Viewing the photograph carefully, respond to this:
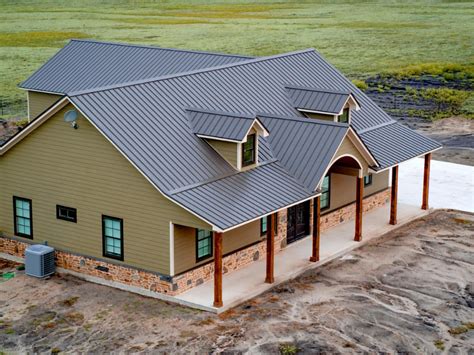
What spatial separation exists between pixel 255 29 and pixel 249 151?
69.0m

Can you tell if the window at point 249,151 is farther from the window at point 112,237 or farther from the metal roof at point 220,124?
the window at point 112,237

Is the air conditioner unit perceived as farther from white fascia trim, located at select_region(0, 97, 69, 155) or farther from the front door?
the front door

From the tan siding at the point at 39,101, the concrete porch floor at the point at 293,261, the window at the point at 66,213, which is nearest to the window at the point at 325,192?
the concrete porch floor at the point at 293,261

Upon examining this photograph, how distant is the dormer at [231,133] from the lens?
90.6 feet

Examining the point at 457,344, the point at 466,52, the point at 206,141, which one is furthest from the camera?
the point at 466,52

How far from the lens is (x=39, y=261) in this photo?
28.1 metres

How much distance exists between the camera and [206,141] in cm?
2836

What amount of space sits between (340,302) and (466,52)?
5966cm

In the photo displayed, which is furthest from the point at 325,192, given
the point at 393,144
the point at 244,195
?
the point at 244,195

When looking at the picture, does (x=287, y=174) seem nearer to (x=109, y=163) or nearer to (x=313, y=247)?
(x=313, y=247)

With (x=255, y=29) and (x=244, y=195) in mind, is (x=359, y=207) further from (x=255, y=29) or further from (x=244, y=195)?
(x=255, y=29)

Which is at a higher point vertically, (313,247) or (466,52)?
(466,52)

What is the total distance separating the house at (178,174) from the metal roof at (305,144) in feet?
0.12

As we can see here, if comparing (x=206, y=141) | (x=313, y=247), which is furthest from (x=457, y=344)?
(x=206, y=141)
